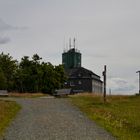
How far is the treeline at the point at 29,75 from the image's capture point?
91250 mm

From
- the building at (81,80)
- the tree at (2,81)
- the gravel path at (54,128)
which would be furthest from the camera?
the building at (81,80)

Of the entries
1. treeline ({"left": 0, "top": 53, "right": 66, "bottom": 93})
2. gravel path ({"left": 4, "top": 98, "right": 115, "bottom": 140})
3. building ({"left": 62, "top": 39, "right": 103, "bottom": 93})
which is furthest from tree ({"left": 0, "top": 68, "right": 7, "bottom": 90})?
gravel path ({"left": 4, "top": 98, "right": 115, "bottom": 140})

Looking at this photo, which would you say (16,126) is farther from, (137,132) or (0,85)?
(0,85)

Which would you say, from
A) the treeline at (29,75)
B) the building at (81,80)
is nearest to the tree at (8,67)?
the treeline at (29,75)

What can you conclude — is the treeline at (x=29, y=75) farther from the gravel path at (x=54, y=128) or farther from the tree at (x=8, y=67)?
the gravel path at (x=54, y=128)

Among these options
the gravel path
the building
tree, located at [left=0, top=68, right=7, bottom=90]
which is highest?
the building

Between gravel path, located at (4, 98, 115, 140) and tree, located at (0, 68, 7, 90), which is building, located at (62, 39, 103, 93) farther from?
gravel path, located at (4, 98, 115, 140)

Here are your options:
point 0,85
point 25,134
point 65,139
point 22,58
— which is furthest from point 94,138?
point 22,58

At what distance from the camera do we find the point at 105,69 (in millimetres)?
44594

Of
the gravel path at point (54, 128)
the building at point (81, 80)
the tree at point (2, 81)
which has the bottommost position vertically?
the gravel path at point (54, 128)

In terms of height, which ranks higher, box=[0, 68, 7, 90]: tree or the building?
the building

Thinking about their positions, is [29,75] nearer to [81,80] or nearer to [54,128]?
[81,80]

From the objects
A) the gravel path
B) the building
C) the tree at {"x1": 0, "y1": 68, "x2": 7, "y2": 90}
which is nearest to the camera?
the gravel path

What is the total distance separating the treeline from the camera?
91.2 m
